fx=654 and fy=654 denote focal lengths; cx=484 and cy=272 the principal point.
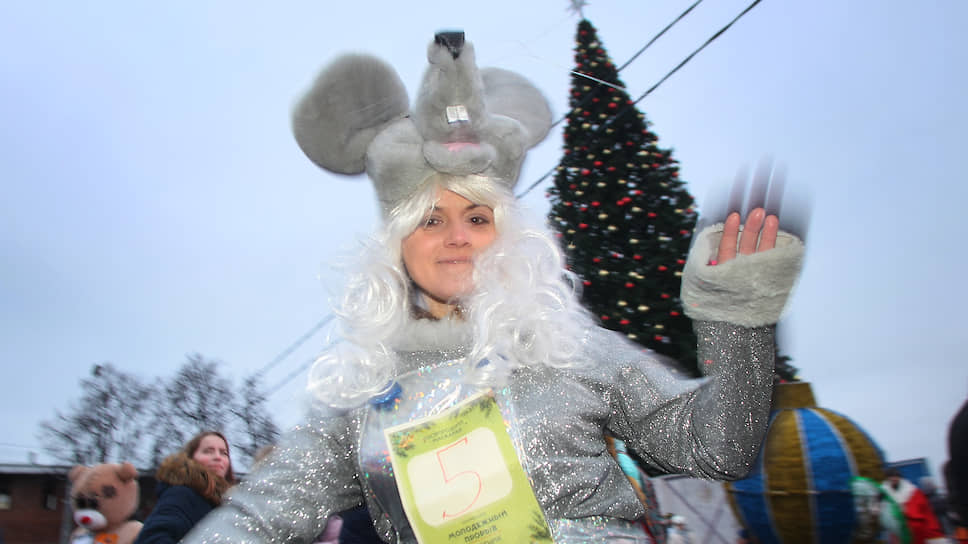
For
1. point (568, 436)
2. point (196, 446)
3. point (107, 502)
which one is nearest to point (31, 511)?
point (107, 502)

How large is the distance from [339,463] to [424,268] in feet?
1.67

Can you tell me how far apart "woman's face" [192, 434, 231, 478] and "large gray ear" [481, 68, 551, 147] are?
2.46 m

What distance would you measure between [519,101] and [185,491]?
2.22m

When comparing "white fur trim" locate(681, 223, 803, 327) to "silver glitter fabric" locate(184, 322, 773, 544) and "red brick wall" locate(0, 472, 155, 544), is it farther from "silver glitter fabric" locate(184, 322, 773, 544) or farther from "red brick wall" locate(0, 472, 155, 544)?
"red brick wall" locate(0, 472, 155, 544)

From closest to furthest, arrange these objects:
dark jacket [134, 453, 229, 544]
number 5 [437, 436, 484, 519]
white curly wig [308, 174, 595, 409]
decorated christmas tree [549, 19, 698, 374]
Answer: number 5 [437, 436, 484, 519], white curly wig [308, 174, 595, 409], dark jacket [134, 453, 229, 544], decorated christmas tree [549, 19, 698, 374]

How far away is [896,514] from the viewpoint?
144 inches

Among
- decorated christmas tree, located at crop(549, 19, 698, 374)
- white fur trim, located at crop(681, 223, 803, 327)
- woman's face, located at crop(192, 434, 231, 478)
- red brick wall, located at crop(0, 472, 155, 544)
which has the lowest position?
white fur trim, located at crop(681, 223, 803, 327)

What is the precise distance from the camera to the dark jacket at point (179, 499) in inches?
102

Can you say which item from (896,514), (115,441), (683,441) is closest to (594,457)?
(683,441)

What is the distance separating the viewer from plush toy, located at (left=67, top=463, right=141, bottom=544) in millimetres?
3488

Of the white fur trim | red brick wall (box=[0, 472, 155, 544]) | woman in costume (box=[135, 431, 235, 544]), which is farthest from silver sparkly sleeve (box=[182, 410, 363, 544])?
red brick wall (box=[0, 472, 155, 544])

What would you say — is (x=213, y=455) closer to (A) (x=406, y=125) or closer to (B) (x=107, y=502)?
(B) (x=107, y=502)

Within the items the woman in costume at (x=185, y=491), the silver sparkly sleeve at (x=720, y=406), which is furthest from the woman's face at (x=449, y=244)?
the woman in costume at (x=185, y=491)

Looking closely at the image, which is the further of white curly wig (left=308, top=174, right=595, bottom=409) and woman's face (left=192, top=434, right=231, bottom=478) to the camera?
woman's face (left=192, top=434, right=231, bottom=478)
